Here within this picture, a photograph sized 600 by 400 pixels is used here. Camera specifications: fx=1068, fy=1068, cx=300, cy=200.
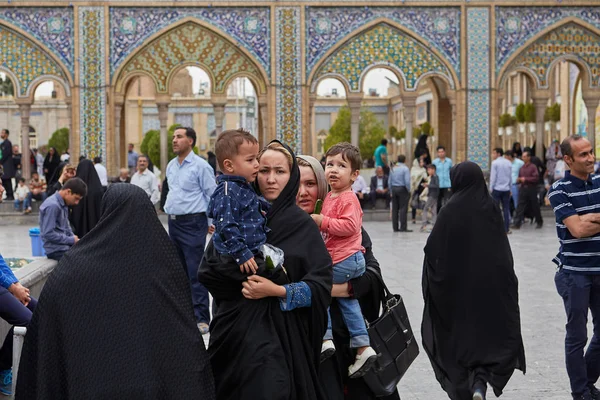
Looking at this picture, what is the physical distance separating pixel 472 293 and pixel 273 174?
2.11m

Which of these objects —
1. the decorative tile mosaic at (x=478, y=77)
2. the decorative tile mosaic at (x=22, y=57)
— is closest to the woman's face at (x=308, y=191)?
the decorative tile mosaic at (x=478, y=77)

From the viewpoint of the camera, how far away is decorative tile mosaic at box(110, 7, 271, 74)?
2088 cm

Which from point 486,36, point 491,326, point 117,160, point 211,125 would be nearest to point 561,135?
point 486,36

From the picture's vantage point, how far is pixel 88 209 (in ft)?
37.2

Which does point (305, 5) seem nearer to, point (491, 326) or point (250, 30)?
point (250, 30)

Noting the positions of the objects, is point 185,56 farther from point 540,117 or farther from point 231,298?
point 231,298

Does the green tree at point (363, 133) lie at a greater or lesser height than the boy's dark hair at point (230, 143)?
greater

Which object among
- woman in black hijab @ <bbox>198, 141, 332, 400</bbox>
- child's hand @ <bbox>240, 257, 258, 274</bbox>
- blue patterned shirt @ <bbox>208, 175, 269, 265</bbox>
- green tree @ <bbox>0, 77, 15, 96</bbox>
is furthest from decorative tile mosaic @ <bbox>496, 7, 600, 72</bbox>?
green tree @ <bbox>0, 77, 15, 96</bbox>

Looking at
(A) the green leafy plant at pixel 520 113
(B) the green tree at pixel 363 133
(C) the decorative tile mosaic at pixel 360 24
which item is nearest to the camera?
(C) the decorative tile mosaic at pixel 360 24

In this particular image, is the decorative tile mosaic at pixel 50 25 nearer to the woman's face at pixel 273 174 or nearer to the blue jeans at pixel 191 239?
the blue jeans at pixel 191 239

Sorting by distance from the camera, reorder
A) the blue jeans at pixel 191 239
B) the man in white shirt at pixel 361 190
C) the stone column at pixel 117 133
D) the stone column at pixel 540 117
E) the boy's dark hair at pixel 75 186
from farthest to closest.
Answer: the stone column at pixel 540 117 → the stone column at pixel 117 133 → the man in white shirt at pixel 361 190 → the boy's dark hair at pixel 75 186 → the blue jeans at pixel 191 239

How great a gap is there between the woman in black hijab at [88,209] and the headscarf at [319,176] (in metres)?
6.60

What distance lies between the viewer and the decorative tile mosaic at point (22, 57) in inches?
823

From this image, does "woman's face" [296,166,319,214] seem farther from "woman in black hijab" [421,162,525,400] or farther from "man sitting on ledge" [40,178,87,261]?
"man sitting on ledge" [40,178,87,261]
